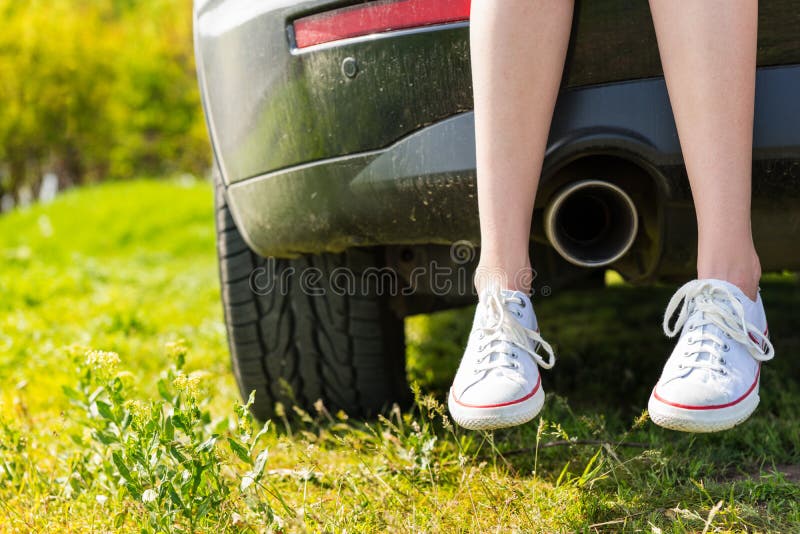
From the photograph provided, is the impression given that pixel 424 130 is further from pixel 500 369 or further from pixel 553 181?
pixel 500 369

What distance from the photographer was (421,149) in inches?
52.9

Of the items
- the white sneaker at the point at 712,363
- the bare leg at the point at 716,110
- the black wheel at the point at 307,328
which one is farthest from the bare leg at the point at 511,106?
the black wheel at the point at 307,328

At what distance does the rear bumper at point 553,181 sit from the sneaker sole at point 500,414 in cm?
33

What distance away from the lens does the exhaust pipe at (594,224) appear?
4.28 feet

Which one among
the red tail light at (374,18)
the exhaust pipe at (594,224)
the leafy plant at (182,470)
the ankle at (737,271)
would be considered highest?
the red tail light at (374,18)

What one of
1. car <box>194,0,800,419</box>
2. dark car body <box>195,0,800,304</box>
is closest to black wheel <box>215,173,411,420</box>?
car <box>194,0,800,419</box>

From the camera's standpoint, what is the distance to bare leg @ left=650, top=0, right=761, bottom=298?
3.88 ft

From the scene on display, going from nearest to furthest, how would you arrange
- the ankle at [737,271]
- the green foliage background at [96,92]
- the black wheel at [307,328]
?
the ankle at [737,271] < the black wheel at [307,328] < the green foliage background at [96,92]

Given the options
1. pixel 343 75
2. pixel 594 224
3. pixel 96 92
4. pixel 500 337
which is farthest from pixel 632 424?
pixel 96 92

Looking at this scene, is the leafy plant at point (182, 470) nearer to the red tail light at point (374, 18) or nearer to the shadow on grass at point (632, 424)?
the shadow on grass at point (632, 424)

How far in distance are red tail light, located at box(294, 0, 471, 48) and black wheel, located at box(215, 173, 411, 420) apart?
0.43 metres

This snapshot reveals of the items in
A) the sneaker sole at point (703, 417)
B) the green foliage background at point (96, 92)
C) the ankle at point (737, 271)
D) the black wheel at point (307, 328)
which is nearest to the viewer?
the sneaker sole at point (703, 417)

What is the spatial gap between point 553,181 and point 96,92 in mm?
14267

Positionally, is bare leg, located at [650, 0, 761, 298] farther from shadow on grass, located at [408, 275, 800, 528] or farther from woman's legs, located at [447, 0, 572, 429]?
shadow on grass, located at [408, 275, 800, 528]
